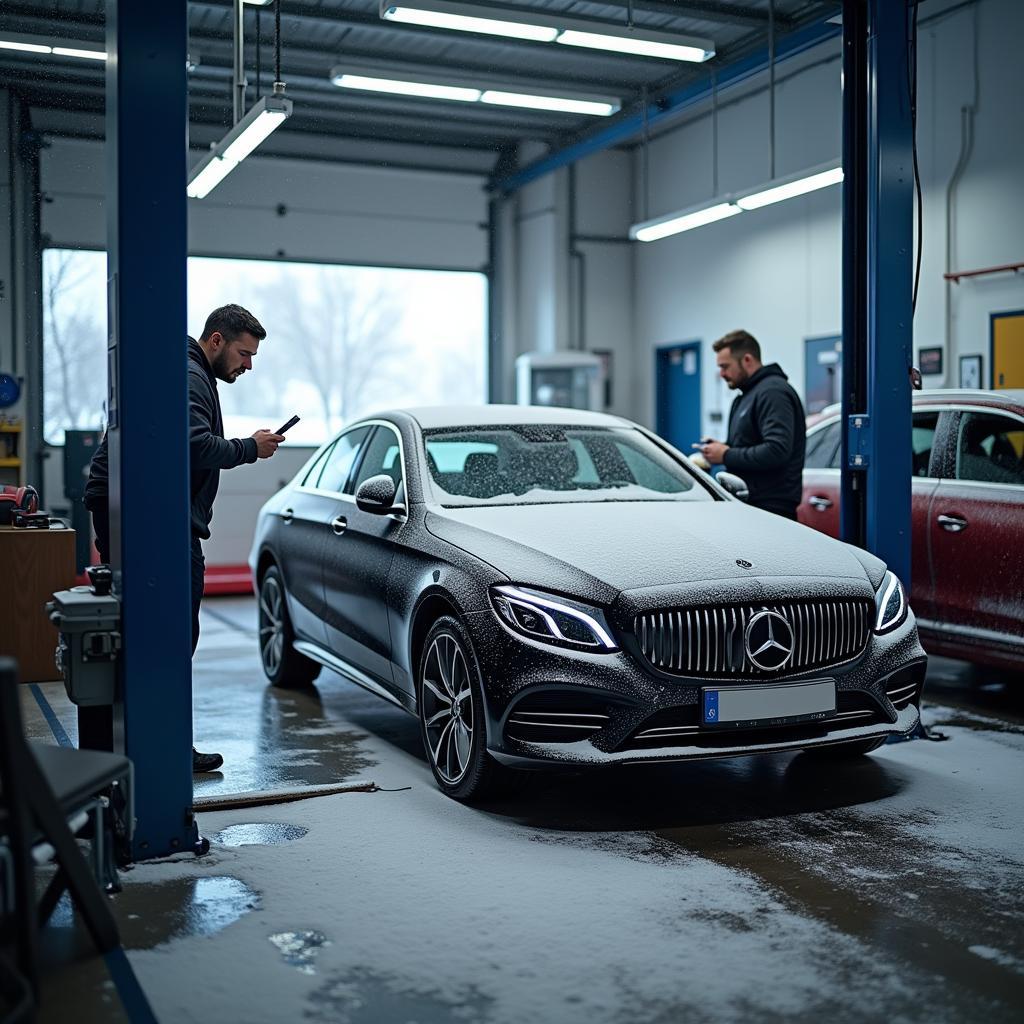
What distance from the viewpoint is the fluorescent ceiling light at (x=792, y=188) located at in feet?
30.4

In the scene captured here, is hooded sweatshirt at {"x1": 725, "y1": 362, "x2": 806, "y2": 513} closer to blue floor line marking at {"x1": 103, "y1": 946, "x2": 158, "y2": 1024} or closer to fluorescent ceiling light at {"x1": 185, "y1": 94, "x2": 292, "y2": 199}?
fluorescent ceiling light at {"x1": 185, "y1": 94, "x2": 292, "y2": 199}

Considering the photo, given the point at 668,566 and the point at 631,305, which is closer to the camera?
the point at 668,566

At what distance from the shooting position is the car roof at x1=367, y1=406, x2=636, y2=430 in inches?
213

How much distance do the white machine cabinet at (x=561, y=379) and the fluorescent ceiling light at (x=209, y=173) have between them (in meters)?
5.53

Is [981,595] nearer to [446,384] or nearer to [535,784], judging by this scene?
[535,784]

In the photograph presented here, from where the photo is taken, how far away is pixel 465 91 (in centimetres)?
944

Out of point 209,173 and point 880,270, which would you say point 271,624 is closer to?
point 880,270

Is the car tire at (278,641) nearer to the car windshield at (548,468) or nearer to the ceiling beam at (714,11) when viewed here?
the car windshield at (548,468)

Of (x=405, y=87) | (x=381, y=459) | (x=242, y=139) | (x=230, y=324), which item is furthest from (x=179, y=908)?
(x=405, y=87)

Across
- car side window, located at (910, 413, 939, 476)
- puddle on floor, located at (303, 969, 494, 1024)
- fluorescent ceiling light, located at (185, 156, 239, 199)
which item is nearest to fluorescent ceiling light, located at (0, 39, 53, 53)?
fluorescent ceiling light, located at (185, 156, 239, 199)

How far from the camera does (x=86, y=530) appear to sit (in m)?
11.9

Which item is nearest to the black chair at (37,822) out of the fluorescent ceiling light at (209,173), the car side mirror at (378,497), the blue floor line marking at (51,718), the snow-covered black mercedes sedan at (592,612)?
the snow-covered black mercedes sedan at (592,612)

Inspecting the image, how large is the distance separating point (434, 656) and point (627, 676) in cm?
85

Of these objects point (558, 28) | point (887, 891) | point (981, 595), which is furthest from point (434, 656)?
point (558, 28)
